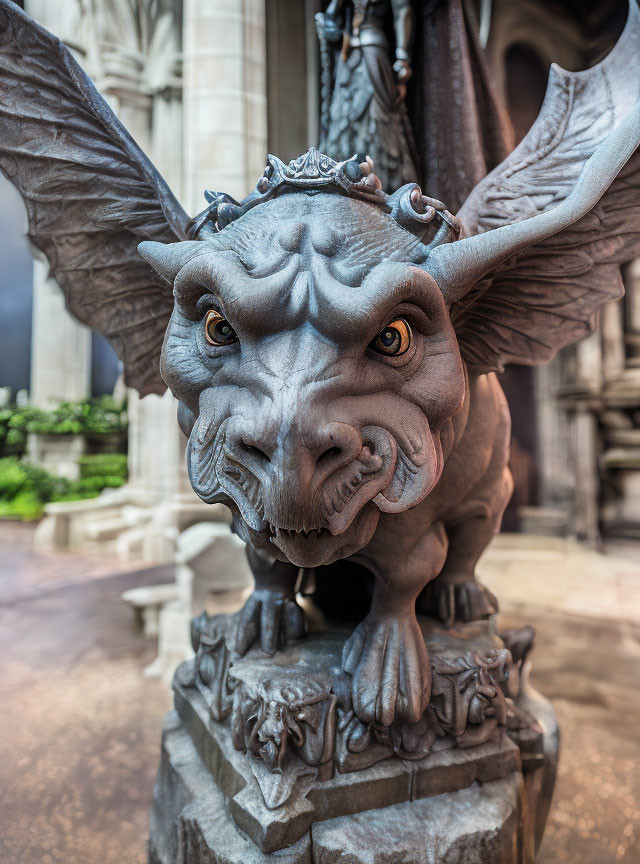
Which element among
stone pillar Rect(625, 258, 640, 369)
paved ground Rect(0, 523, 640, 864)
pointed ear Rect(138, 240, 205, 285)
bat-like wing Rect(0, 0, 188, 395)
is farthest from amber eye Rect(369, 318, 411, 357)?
stone pillar Rect(625, 258, 640, 369)

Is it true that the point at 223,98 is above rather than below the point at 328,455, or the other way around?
above

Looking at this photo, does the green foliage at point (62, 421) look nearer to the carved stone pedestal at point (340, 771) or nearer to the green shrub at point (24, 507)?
the green shrub at point (24, 507)

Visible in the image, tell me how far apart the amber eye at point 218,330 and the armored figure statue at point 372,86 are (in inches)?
31.0

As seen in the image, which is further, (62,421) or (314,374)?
(62,421)

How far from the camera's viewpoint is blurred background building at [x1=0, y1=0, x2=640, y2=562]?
2.12 m

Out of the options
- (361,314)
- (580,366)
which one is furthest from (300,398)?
(580,366)

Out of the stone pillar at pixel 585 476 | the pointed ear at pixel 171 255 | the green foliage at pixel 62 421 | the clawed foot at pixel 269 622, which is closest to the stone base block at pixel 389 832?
the clawed foot at pixel 269 622

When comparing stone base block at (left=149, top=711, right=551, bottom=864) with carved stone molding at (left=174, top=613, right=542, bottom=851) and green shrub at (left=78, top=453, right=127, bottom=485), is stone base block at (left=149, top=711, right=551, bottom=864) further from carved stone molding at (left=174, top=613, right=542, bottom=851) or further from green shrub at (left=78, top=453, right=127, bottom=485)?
green shrub at (left=78, top=453, right=127, bottom=485)

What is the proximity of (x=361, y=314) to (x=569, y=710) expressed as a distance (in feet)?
5.92

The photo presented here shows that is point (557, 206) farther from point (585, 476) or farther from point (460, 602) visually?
point (585, 476)

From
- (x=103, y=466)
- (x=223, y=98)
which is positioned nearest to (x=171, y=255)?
(x=223, y=98)

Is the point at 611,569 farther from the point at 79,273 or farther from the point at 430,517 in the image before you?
the point at 79,273

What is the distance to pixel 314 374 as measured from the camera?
648mm

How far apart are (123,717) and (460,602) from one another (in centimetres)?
134
